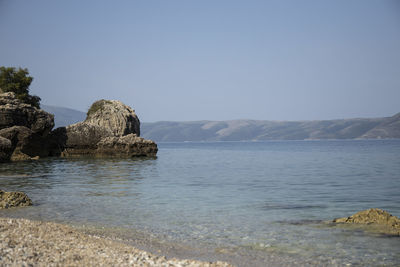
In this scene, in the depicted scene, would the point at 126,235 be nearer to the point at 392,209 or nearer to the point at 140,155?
the point at 392,209

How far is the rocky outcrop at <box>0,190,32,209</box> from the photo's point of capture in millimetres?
12727

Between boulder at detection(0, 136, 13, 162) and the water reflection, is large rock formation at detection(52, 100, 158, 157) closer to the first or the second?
boulder at detection(0, 136, 13, 162)

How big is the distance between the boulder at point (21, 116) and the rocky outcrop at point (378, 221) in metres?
34.4

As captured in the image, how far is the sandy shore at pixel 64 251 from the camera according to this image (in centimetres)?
595

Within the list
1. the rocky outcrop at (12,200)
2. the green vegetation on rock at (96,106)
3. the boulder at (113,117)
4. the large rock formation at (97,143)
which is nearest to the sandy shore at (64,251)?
the rocky outcrop at (12,200)

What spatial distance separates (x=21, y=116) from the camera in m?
38.0

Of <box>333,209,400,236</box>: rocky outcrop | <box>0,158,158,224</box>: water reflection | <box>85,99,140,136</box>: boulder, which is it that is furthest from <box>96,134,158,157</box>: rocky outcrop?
<box>333,209,400,236</box>: rocky outcrop

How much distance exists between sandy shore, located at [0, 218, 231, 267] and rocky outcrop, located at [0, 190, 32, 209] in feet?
15.7

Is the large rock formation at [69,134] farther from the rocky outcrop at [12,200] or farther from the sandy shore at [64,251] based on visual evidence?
the sandy shore at [64,251]

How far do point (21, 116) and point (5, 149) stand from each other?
6.73 meters

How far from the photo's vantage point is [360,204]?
1377cm

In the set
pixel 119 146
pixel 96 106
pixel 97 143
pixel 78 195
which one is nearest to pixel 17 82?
pixel 96 106

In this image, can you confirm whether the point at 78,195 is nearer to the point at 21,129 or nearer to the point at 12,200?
the point at 12,200

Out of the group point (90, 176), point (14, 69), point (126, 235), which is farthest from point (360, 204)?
point (14, 69)
